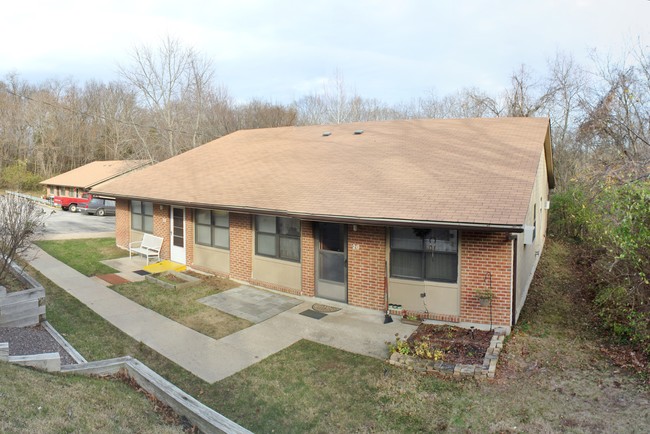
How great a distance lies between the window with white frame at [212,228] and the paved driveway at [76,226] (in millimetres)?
8504

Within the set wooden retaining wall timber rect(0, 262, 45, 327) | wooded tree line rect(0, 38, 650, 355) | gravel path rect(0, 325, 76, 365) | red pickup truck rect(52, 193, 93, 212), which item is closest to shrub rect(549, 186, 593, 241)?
wooded tree line rect(0, 38, 650, 355)

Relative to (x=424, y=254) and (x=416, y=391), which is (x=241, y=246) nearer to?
(x=424, y=254)

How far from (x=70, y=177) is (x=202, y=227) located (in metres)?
32.4

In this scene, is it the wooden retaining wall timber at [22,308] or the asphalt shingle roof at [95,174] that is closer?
the wooden retaining wall timber at [22,308]

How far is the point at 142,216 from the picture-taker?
1623 cm

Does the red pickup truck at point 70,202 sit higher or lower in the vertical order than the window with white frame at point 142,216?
lower

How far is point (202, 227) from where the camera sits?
43.7 feet

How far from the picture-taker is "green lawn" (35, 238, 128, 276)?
534 inches

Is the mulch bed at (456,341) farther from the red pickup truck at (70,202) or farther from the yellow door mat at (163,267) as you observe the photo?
the red pickup truck at (70,202)

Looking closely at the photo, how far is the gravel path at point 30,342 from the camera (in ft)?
21.9

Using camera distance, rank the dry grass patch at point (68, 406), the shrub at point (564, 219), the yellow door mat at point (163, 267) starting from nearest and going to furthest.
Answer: the dry grass patch at point (68, 406), the yellow door mat at point (163, 267), the shrub at point (564, 219)

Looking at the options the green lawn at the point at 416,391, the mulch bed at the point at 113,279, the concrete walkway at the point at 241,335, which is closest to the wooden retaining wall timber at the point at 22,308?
the green lawn at the point at 416,391

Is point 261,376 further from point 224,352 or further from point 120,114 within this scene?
point 120,114

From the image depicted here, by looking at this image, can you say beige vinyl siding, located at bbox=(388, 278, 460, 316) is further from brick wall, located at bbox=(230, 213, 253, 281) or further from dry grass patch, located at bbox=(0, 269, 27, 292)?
dry grass patch, located at bbox=(0, 269, 27, 292)
